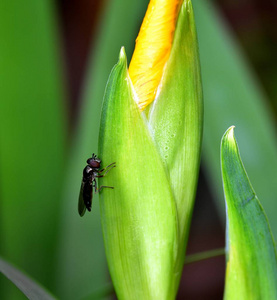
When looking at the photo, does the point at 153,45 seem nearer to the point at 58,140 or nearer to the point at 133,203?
the point at 133,203

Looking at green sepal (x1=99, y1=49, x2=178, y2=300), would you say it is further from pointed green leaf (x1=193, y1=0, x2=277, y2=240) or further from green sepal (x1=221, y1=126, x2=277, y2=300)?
pointed green leaf (x1=193, y1=0, x2=277, y2=240)

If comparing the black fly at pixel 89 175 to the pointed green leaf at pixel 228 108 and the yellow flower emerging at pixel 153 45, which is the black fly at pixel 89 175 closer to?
the yellow flower emerging at pixel 153 45

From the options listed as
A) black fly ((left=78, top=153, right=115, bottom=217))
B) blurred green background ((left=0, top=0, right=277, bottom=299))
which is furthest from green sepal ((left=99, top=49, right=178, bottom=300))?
blurred green background ((left=0, top=0, right=277, bottom=299))

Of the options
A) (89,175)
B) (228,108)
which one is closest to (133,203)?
(89,175)

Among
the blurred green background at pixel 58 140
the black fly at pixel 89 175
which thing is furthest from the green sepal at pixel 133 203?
the blurred green background at pixel 58 140

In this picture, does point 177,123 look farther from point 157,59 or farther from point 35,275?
point 35,275

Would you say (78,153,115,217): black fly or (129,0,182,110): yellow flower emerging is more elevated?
(129,0,182,110): yellow flower emerging

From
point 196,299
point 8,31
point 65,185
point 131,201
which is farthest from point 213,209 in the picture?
point 131,201

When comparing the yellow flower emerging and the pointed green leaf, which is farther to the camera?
the pointed green leaf
